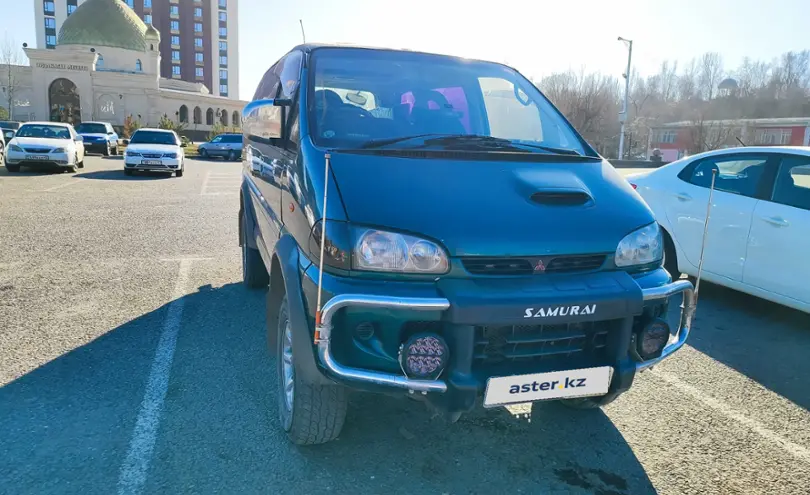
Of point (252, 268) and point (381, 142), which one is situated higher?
point (381, 142)

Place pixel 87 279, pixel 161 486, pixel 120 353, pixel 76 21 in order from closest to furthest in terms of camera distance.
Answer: pixel 161 486
pixel 120 353
pixel 87 279
pixel 76 21

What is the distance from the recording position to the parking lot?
2.72m

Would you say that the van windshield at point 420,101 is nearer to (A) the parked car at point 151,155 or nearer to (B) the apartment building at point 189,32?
(A) the parked car at point 151,155

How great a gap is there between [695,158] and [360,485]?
5.11 m

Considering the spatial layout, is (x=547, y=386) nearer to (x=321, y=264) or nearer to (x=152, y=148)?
(x=321, y=264)

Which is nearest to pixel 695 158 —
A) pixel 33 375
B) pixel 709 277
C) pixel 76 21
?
pixel 709 277

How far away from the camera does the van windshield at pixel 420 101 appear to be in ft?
10.7

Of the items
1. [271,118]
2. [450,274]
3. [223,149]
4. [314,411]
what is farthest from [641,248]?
[223,149]

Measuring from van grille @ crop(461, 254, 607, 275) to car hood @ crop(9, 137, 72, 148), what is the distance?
60.9ft

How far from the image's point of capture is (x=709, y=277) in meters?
5.62

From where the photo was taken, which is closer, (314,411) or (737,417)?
(314,411)

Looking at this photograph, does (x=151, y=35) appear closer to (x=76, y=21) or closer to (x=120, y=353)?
(x=76, y=21)

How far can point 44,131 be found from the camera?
18.2 metres

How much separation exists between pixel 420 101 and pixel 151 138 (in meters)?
18.1
